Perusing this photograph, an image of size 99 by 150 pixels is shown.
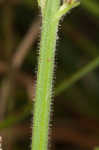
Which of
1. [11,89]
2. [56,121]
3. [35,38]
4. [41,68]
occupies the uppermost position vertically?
[35,38]

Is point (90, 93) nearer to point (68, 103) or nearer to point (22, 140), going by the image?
point (68, 103)

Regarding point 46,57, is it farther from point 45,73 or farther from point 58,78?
point 58,78

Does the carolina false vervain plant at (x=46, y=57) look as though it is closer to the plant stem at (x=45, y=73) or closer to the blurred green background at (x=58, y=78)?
the plant stem at (x=45, y=73)

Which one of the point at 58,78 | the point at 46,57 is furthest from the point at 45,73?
the point at 58,78

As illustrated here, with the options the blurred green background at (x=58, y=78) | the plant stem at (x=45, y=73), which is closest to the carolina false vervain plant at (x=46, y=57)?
the plant stem at (x=45, y=73)

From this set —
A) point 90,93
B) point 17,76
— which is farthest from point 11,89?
point 90,93

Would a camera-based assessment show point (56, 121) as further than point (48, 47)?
Yes

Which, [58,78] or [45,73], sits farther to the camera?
[58,78]
